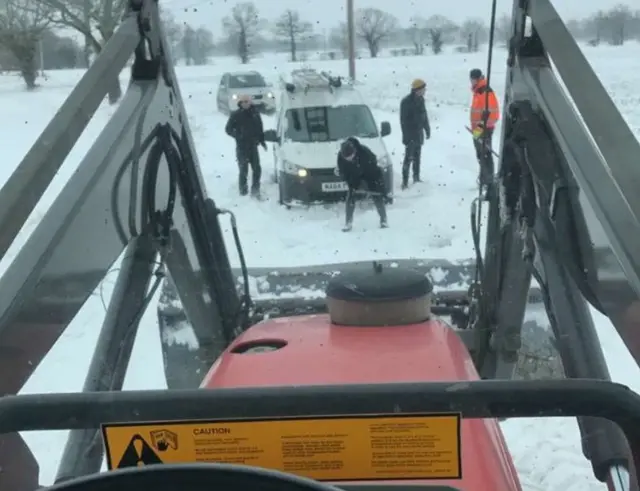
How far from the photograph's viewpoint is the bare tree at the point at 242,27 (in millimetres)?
3906

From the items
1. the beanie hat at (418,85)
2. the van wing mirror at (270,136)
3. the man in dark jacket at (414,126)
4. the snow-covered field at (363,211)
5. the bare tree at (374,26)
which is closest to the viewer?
the snow-covered field at (363,211)

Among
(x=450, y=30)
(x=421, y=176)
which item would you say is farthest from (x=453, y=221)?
(x=450, y=30)

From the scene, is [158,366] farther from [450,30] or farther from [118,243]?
[118,243]

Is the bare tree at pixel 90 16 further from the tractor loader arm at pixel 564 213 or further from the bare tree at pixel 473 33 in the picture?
the bare tree at pixel 473 33

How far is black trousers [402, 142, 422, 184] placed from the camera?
458 inches

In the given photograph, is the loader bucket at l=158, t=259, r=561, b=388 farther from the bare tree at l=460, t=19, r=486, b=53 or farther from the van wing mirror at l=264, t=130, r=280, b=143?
the van wing mirror at l=264, t=130, r=280, b=143

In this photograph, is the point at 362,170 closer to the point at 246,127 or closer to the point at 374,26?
the point at 246,127

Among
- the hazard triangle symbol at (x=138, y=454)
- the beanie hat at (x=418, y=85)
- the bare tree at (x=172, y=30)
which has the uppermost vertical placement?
the bare tree at (x=172, y=30)

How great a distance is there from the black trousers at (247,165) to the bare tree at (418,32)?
7083 mm

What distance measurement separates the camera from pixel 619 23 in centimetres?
406

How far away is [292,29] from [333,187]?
7.17 meters

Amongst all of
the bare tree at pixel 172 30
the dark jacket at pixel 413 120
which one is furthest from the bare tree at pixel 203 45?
the dark jacket at pixel 413 120

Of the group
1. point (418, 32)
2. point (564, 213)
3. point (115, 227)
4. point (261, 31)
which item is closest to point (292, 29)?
point (261, 31)

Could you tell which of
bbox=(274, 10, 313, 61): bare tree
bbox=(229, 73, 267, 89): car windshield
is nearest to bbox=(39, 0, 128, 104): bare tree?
bbox=(274, 10, 313, 61): bare tree
